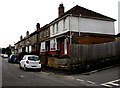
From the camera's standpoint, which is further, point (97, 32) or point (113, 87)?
point (97, 32)

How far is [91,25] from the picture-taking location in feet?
99.0

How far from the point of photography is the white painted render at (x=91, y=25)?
28.8 metres

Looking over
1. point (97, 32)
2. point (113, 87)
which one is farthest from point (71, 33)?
point (113, 87)

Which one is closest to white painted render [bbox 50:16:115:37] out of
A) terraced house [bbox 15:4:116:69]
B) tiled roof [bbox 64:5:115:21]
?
terraced house [bbox 15:4:116:69]

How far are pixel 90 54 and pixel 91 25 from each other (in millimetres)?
11474

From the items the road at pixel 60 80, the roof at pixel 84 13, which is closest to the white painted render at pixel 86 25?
the roof at pixel 84 13

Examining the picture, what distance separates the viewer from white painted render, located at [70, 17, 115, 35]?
2884cm

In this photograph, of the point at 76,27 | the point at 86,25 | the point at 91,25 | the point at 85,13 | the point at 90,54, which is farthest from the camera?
the point at 85,13

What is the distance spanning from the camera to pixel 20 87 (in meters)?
9.60

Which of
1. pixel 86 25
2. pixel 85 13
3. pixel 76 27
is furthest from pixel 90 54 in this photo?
pixel 85 13

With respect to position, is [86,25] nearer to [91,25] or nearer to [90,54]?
[91,25]

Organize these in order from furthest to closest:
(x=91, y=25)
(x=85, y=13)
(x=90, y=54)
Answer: (x=85, y=13) < (x=91, y=25) < (x=90, y=54)

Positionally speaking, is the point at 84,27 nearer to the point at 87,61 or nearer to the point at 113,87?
the point at 87,61

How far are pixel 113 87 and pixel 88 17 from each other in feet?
67.2
